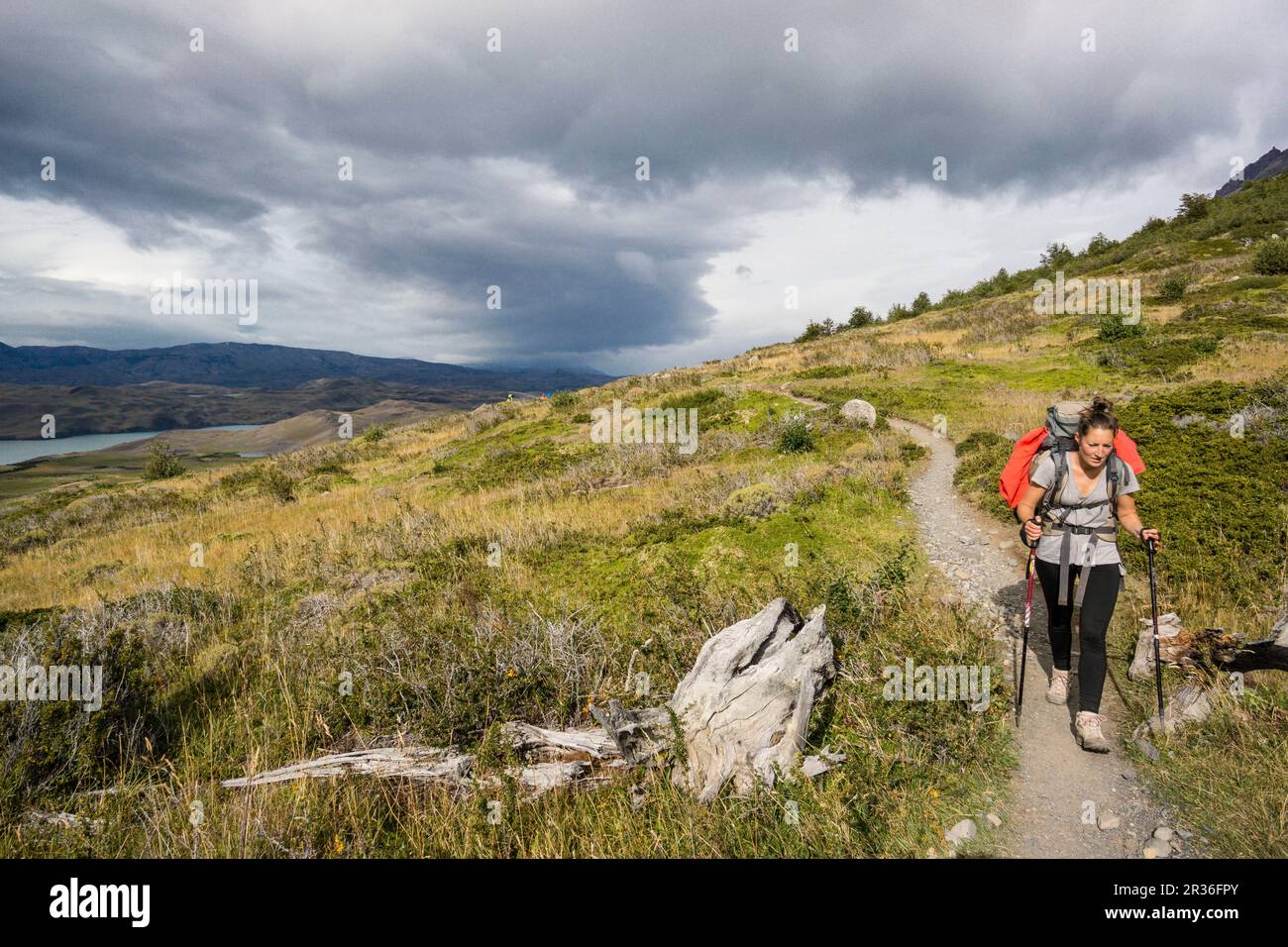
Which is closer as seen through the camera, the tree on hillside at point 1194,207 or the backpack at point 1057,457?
the backpack at point 1057,457

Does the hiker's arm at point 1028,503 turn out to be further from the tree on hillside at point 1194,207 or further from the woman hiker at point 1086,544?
the tree on hillside at point 1194,207

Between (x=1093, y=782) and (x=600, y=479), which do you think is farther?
(x=600, y=479)

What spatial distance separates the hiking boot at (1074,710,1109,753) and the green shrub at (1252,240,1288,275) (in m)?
48.6

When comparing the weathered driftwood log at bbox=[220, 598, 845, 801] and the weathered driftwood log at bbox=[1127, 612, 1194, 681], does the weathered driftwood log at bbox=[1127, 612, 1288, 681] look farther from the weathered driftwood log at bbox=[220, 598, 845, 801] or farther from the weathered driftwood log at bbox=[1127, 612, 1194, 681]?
the weathered driftwood log at bbox=[220, 598, 845, 801]

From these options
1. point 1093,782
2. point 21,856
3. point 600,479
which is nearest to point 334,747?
point 21,856

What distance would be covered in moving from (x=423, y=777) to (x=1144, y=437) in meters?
15.2

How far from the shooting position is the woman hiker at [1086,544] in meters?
4.70

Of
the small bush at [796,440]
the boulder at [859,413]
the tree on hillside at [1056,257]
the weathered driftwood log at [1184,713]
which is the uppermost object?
the tree on hillside at [1056,257]

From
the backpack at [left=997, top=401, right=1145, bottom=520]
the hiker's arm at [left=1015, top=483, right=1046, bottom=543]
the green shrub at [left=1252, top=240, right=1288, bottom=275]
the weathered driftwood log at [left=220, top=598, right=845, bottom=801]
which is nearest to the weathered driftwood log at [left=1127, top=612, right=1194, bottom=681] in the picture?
the backpack at [left=997, top=401, right=1145, bottom=520]

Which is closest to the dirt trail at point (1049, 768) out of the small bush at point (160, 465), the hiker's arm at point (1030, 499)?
the hiker's arm at point (1030, 499)

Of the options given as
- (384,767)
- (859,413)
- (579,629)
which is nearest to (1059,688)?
(579,629)

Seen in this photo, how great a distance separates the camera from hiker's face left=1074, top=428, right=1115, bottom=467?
470 cm

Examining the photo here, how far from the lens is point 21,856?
3760 mm
